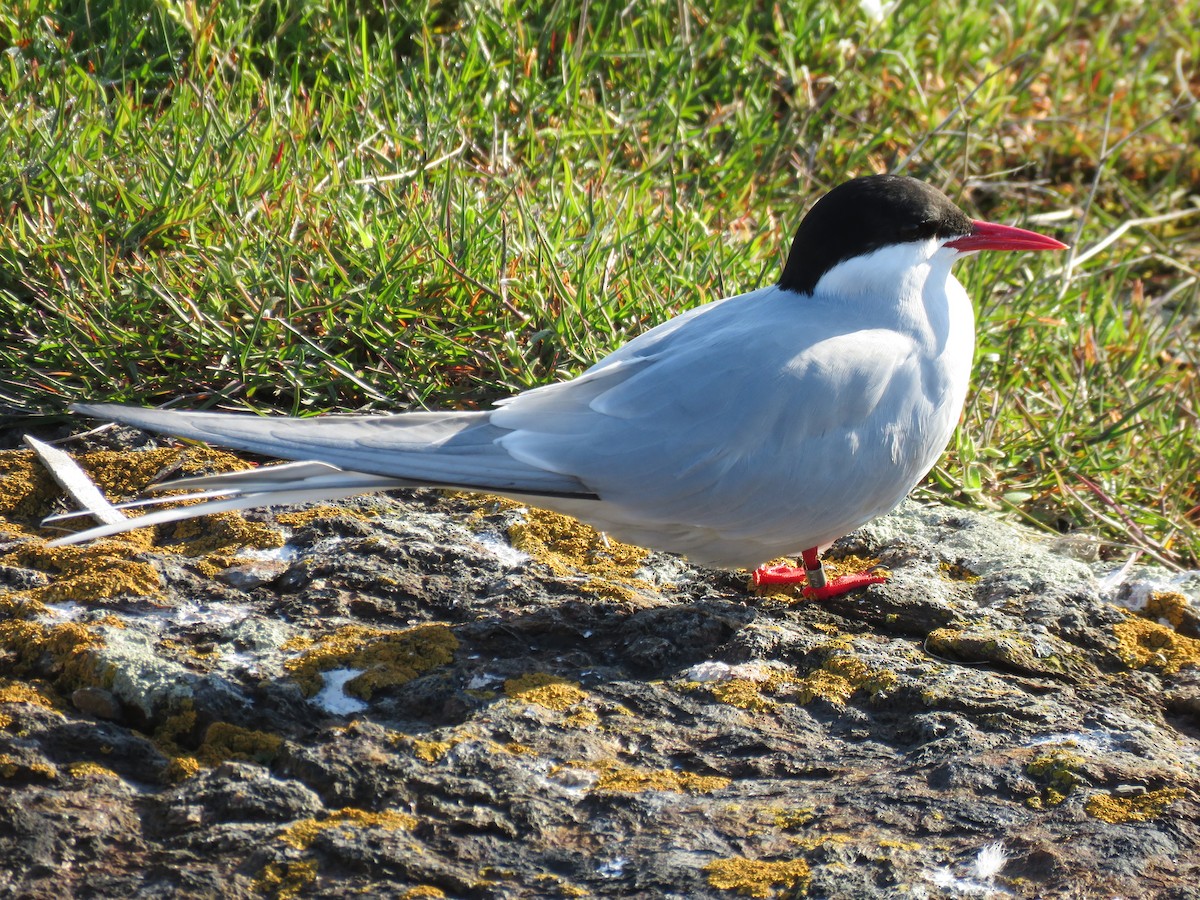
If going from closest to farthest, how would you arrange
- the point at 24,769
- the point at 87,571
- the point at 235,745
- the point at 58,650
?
the point at 24,769 → the point at 235,745 → the point at 58,650 → the point at 87,571

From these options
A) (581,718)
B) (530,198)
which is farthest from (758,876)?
(530,198)

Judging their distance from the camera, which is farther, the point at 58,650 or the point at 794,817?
the point at 58,650

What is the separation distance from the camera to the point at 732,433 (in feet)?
7.17

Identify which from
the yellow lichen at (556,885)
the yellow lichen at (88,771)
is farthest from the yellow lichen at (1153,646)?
the yellow lichen at (88,771)

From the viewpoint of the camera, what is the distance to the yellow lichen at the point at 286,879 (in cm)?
146

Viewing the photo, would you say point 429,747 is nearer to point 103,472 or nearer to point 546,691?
point 546,691

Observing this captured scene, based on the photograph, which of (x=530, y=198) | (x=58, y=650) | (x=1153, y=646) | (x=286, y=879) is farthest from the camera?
(x=530, y=198)

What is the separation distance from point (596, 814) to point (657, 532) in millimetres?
654

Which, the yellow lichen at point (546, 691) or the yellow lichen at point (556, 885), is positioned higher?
the yellow lichen at point (546, 691)

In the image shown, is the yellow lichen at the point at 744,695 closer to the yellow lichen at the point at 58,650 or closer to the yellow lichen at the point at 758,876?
the yellow lichen at the point at 758,876

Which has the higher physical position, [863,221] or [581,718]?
[863,221]

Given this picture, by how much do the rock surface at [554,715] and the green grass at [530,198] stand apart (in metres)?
0.42

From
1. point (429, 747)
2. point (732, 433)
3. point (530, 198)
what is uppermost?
point (530, 198)

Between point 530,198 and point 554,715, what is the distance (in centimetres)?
173
